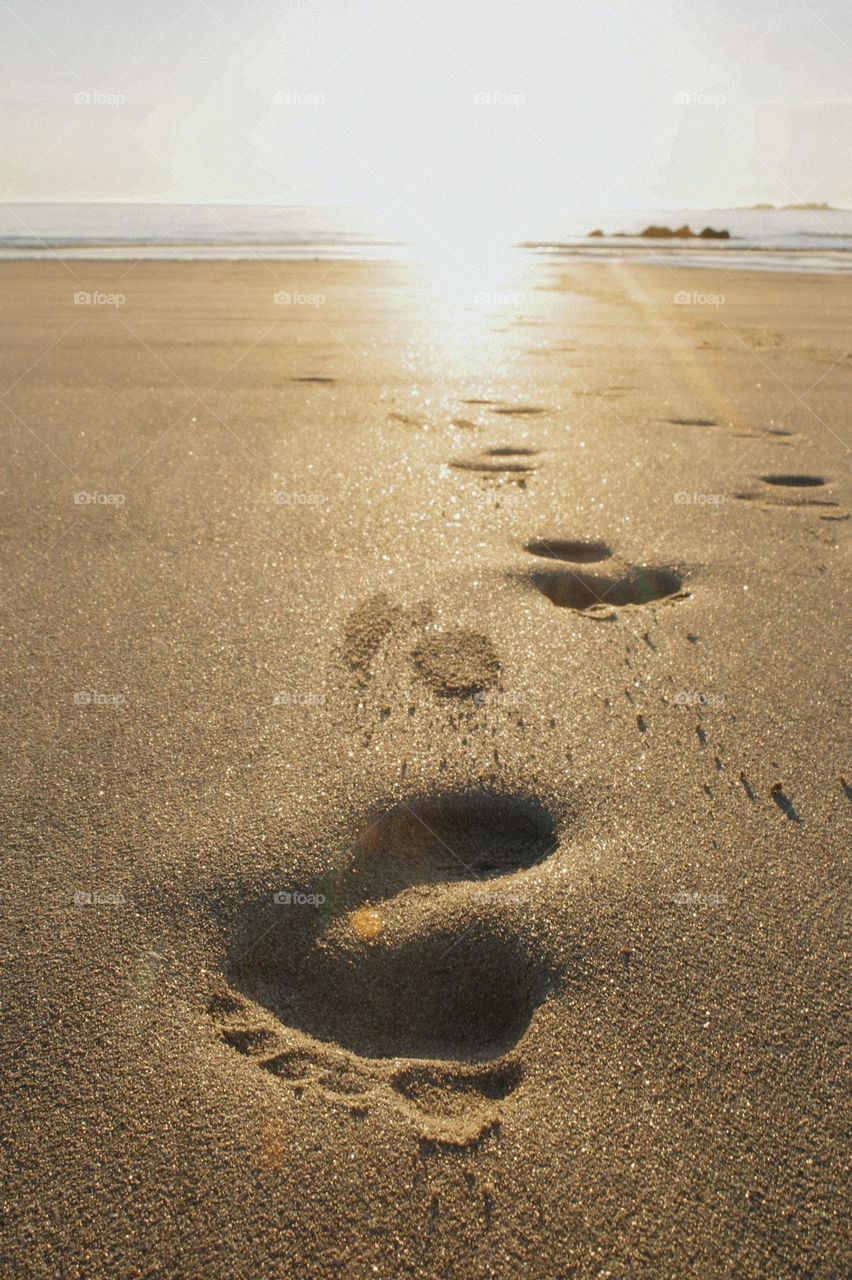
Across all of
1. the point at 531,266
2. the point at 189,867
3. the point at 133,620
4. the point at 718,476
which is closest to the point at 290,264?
the point at 531,266

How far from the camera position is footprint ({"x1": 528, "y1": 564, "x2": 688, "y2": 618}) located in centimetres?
247

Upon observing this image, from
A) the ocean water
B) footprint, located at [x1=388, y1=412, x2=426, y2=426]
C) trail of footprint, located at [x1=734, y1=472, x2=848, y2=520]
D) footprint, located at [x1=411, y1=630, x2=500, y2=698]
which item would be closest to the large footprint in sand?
footprint, located at [x1=411, y1=630, x2=500, y2=698]

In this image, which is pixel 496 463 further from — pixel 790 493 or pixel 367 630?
pixel 367 630

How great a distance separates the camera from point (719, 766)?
70.1 inches

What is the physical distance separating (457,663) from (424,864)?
2.18 ft

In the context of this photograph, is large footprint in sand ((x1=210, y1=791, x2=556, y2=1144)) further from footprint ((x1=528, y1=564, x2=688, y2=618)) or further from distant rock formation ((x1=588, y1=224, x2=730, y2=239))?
distant rock formation ((x1=588, y1=224, x2=730, y2=239))

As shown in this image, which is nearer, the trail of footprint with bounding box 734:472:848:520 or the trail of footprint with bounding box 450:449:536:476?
the trail of footprint with bounding box 734:472:848:520

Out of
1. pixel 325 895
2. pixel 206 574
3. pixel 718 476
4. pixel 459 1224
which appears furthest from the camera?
pixel 718 476

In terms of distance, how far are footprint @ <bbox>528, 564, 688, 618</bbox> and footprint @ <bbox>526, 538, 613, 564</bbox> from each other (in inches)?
4.9

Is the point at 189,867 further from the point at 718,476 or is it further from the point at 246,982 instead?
the point at 718,476

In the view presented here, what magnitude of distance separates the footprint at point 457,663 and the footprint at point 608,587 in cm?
34

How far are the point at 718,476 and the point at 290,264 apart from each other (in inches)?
483

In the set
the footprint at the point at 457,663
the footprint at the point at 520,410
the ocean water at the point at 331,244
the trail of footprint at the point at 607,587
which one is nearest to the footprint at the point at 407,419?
the footprint at the point at 520,410

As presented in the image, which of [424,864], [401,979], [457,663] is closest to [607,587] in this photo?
[457,663]
